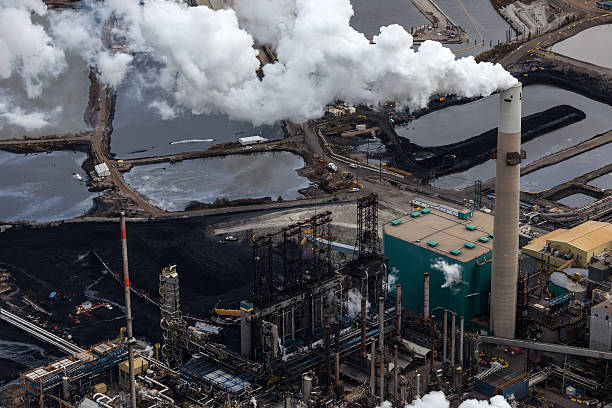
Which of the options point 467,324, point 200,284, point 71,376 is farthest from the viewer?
point 200,284

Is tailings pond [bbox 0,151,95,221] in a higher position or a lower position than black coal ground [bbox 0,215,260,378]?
higher

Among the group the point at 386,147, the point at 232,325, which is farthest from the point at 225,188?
the point at 232,325

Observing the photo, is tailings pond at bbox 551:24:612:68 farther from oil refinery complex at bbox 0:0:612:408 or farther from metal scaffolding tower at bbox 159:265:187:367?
metal scaffolding tower at bbox 159:265:187:367

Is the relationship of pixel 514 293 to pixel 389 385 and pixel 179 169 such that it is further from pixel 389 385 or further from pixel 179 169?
pixel 179 169

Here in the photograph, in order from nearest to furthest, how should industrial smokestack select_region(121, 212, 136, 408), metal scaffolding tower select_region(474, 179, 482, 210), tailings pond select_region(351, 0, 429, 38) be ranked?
industrial smokestack select_region(121, 212, 136, 408) < metal scaffolding tower select_region(474, 179, 482, 210) < tailings pond select_region(351, 0, 429, 38)

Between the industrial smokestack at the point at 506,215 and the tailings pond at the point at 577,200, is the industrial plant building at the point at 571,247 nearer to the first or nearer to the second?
the industrial smokestack at the point at 506,215

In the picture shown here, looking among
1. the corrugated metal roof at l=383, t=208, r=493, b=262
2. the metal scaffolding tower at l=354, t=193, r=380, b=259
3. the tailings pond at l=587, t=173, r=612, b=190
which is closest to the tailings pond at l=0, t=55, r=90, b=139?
the metal scaffolding tower at l=354, t=193, r=380, b=259
